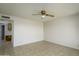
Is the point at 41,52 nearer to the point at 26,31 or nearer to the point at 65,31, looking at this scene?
the point at 65,31

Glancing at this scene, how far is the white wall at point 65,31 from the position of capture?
182 inches

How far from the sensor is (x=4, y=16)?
4672 mm

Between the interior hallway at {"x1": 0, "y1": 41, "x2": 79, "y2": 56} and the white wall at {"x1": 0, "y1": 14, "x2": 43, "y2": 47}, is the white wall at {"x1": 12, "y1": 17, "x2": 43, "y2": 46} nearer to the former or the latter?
the white wall at {"x1": 0, "y1": 14, "x2": 43, "y2": 47}

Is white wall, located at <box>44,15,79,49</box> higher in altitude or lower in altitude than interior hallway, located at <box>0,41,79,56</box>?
higher

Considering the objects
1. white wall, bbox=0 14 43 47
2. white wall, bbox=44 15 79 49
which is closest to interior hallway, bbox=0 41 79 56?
white wall, bbox=44 15 79 49

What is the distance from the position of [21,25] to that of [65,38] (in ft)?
9.22

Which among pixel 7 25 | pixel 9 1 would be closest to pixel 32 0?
pixel 9 1

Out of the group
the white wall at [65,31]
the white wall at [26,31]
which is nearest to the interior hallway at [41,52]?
the white wall at [65,31]

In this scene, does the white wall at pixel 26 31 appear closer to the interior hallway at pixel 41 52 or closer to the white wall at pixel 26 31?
the white wall at pixel 26 31

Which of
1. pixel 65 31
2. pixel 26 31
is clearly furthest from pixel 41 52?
pixel 26 31

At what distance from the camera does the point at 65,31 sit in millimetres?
5223

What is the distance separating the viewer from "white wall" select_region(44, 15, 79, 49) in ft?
15.2

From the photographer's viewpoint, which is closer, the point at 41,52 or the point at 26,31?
the point at 41,52

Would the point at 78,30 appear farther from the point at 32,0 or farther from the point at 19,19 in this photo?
the point at 32,0
